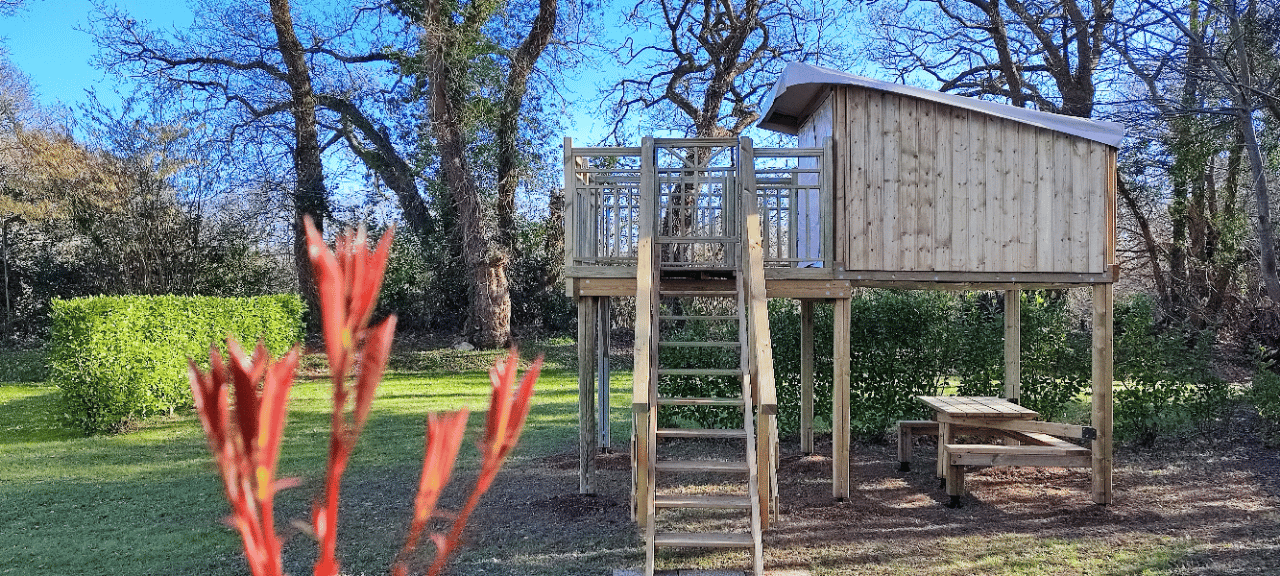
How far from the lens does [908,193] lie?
7543 mm

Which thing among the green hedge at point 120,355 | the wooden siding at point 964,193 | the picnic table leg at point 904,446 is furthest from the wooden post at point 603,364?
the green hedge at point 120,355

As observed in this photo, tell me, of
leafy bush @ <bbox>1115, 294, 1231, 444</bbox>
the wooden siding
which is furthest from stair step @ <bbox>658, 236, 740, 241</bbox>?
leafy bush @ <bbox>1115, 294, 1231, 444</bbox>

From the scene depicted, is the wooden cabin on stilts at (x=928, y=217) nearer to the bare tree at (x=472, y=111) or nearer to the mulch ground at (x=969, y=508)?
the mulch ground at (x=969, y=508)

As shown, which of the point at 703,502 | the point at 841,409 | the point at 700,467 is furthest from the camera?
the point at 841,409

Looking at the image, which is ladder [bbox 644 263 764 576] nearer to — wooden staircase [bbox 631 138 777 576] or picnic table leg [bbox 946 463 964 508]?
wooden staircase [bbox 631 138 777 576]

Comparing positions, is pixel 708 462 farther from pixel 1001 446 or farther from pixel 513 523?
pixel 1001 446

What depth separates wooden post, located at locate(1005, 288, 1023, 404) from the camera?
9.52 meters

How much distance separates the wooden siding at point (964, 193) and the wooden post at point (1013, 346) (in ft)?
6.53

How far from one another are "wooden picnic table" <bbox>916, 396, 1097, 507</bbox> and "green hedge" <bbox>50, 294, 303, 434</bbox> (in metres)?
8.04

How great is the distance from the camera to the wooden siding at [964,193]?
752cm

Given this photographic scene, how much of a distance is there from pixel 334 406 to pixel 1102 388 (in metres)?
8.12

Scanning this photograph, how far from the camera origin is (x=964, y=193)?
7.54 m

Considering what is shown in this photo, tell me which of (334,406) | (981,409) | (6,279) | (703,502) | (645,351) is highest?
(6,279)

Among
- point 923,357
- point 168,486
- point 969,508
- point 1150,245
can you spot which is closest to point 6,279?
point 168,486
